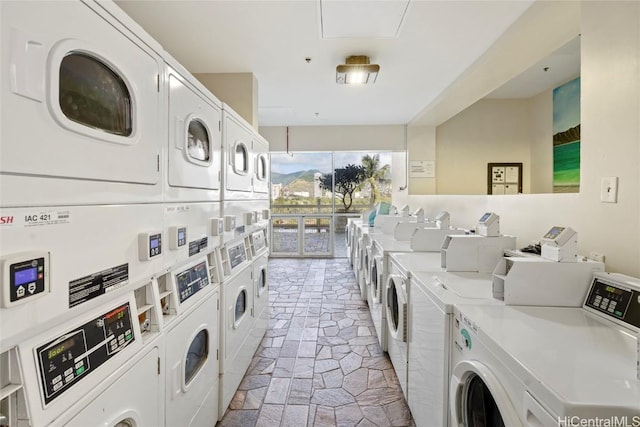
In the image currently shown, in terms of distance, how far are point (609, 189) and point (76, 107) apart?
2.13 metres

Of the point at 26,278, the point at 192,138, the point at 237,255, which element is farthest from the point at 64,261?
the point at 237,255

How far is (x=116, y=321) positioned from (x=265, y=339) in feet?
7.37

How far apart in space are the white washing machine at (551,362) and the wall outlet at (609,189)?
1.42 ft

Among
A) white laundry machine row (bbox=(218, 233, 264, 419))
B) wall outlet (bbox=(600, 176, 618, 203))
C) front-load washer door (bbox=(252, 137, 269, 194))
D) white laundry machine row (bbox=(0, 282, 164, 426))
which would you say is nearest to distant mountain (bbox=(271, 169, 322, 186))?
front-load washer door (bbox=(252, 137, 269, 194))

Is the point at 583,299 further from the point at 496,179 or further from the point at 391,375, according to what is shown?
the point at 496,179

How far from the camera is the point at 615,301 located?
3.95 feet

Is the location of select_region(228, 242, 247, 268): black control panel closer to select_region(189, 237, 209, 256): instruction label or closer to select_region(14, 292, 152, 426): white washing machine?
select_region(189, 237, 209, 256): instruction label

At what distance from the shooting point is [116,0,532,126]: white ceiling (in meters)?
2.15

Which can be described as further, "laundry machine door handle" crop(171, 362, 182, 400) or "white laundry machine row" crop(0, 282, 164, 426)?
"laundry machine door handle" crop(171, 362, 182, 400)

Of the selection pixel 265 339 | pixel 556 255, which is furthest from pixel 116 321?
pixel 265 339

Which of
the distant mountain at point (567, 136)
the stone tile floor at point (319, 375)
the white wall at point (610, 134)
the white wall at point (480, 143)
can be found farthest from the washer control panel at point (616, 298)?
the white wall at point (480, 143)

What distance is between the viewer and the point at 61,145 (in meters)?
0.75

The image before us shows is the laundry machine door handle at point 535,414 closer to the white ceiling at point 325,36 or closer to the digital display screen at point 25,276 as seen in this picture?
the digital display screen at point 25,276

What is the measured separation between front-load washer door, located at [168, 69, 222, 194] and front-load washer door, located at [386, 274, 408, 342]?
1313 mm
